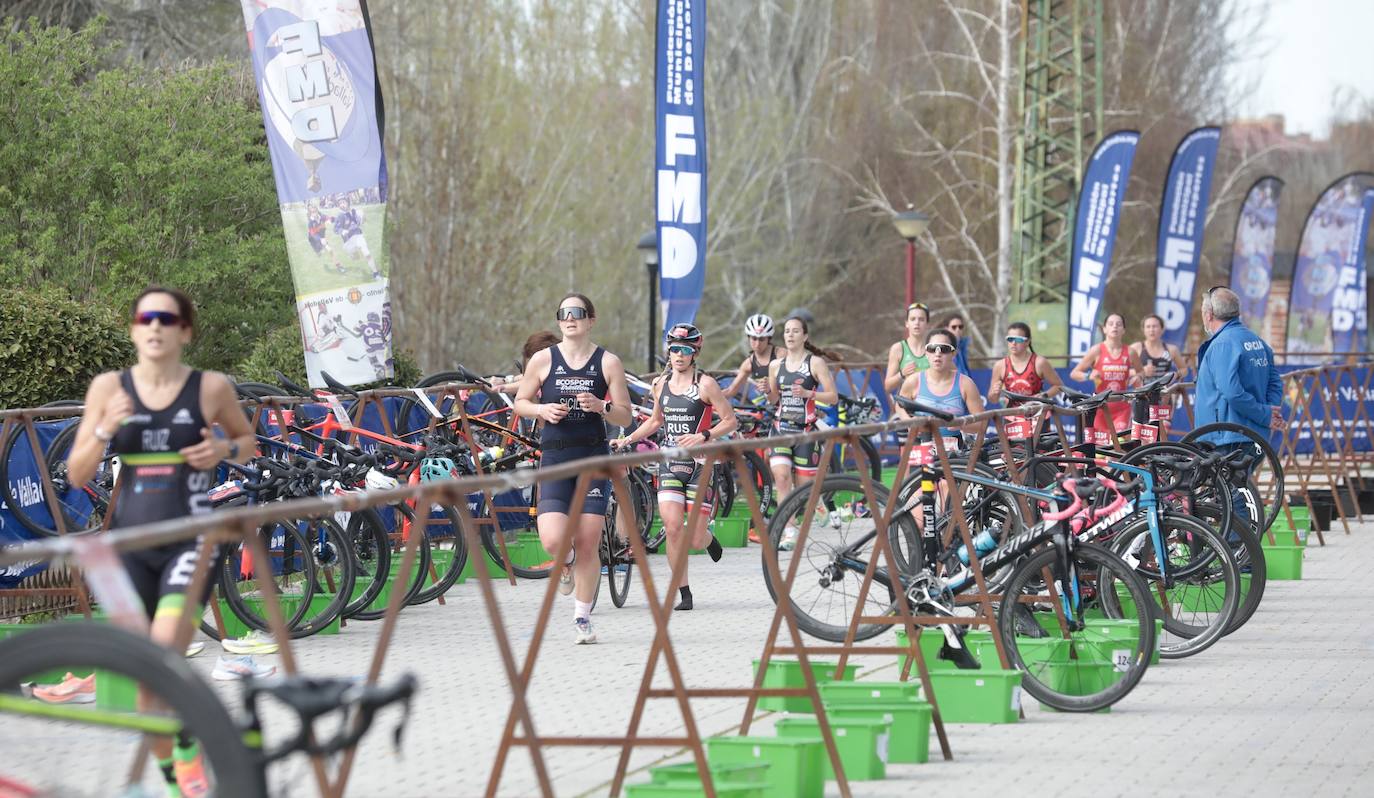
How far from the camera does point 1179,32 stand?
180ft

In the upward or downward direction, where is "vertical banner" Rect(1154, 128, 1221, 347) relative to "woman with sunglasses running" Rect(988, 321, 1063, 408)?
upward

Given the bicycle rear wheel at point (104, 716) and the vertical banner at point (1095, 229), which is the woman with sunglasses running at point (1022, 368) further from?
the vertical banner at point (1095, 229)

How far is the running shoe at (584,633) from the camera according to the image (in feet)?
36.8

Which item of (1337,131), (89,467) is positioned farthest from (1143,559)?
(1337,131)

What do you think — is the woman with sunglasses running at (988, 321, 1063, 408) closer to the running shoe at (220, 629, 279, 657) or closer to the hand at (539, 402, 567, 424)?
the hand at (539, 402, 567, 424)

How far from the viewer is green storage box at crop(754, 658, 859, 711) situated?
28.1 ft

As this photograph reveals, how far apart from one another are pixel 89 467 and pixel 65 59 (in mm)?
17474

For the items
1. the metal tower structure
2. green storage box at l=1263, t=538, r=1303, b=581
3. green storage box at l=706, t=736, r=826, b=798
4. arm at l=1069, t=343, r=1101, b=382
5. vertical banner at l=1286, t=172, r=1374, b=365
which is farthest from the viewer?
the metal tower structure

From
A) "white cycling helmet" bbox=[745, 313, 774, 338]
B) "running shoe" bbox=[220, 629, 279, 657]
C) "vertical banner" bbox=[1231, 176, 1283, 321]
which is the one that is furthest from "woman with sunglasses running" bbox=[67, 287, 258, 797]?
"vertical banner" bbox=[1231, 176, 1283, 321]

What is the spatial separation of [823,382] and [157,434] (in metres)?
10.3

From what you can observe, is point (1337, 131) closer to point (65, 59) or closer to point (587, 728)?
point (65, 59)

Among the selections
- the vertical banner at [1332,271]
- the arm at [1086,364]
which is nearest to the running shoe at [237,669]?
the arm at [1086,364]

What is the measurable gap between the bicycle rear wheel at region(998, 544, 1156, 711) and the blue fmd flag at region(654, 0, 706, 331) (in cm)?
931

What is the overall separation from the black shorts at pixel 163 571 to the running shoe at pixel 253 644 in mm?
4295
